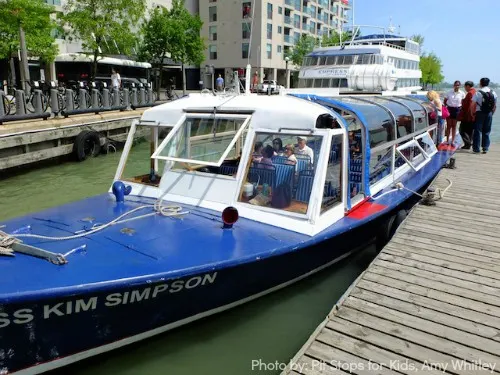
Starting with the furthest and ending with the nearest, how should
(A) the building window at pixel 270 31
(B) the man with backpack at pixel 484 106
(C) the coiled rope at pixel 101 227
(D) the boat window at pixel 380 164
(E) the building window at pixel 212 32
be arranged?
(E) the building window at pixel 212 32
(A) the building window at pixel 270 31
(B) the man with backpack at pixel 484 106
(D) the boat window at pixel 380 164
(C) the coiled rope at pixel 101 227

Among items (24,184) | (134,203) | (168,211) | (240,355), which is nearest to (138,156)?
(134,203)

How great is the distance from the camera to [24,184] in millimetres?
11609

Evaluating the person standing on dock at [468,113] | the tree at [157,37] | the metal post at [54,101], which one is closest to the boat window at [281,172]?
the person standing on dock at [468,113]

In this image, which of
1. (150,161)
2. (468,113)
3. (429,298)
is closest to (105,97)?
(150,161)

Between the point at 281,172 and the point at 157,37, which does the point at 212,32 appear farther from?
the point at 281,172

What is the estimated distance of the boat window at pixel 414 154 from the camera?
837cm

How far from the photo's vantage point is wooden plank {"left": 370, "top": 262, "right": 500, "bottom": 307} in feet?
14.4

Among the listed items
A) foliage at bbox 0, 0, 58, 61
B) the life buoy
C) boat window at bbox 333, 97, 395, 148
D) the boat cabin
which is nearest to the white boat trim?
the boat cabin

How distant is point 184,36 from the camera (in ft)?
110

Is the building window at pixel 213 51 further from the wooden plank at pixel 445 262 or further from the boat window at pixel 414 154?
the wooden plank at pixel 445 262

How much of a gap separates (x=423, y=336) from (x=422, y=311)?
41cm

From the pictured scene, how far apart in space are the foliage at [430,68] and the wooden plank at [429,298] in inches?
2795

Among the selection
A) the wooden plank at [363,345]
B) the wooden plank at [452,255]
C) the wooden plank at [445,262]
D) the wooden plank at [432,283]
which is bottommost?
the wooden plank at [363,345]

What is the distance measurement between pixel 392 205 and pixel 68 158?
36.6ft
